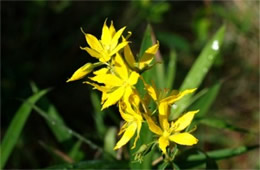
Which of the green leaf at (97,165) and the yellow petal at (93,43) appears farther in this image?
the green leaf at (97,165)

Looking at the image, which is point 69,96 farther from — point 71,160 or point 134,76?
point 134,76

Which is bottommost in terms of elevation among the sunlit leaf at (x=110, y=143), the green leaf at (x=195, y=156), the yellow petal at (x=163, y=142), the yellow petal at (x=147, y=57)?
the green leaf at (x=195, y=156)

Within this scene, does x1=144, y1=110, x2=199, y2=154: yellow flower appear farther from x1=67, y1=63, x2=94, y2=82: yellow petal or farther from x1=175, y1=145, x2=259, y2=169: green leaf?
x1=175, y1=145, x2=259, y2=169: green leaf

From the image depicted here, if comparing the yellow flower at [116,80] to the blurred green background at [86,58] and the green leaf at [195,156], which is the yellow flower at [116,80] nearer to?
the green leaf at [195,156]

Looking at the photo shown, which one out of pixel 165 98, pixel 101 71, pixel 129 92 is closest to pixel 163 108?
pixel 165 98

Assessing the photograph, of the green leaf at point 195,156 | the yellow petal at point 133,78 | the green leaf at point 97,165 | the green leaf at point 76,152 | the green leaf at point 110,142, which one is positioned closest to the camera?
the yellow petal at point 133,78

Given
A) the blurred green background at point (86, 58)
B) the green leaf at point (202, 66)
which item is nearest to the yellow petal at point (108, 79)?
the green leaf at point (202, 66)

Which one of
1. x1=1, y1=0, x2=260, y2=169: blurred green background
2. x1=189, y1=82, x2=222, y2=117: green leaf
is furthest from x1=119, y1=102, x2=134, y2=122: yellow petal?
x1=1, y1=0, x2=260, y2=169: blurred green background
